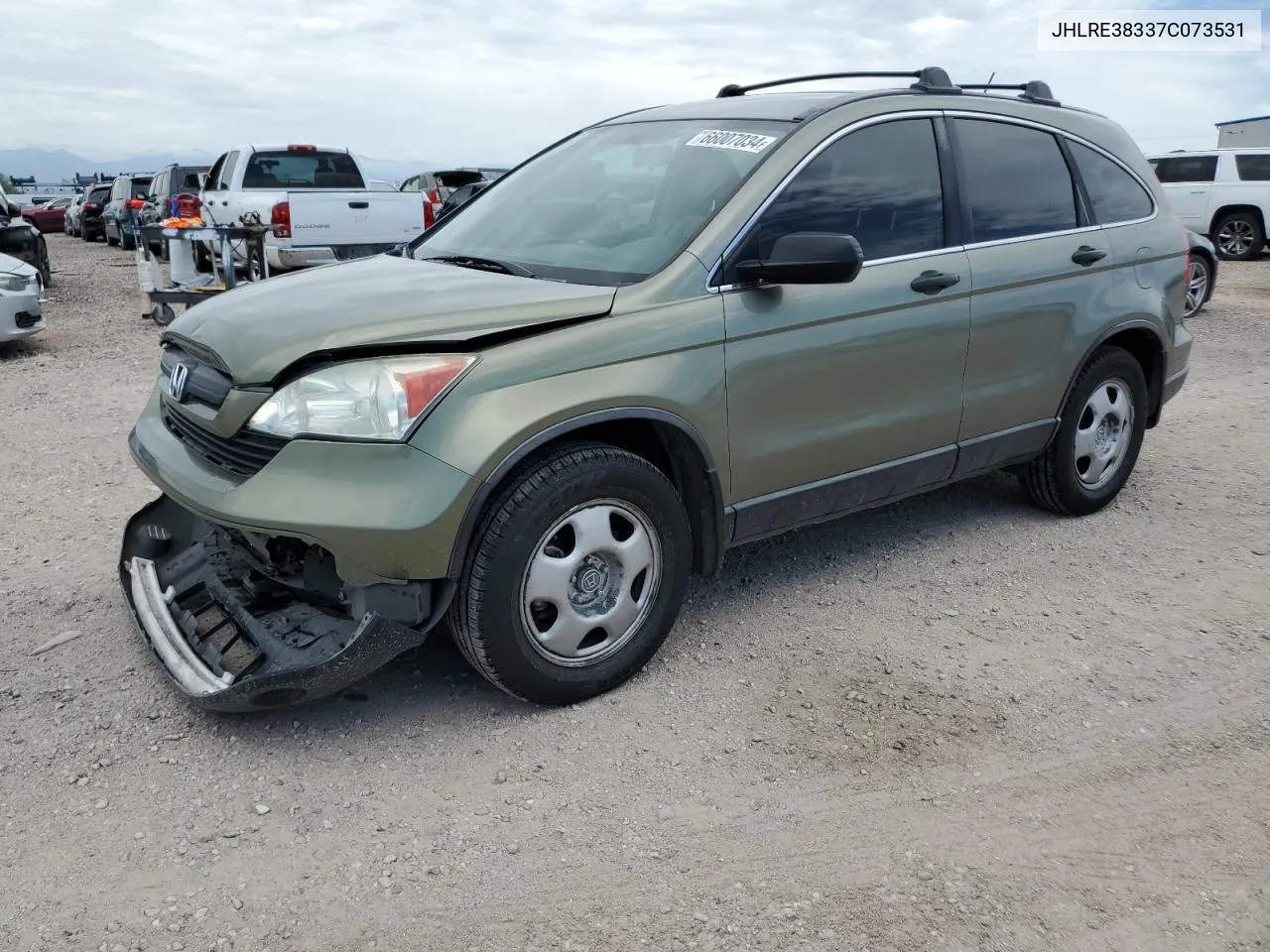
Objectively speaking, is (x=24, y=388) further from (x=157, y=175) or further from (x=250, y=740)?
(x=157, y=175)

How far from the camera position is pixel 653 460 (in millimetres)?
3561

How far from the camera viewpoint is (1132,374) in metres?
5.04

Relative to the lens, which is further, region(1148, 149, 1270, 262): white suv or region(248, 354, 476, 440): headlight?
region(1148, 149, 1270, 262): white suv

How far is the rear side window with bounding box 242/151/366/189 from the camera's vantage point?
13.1 m

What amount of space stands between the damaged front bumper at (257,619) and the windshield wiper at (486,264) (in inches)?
45.6

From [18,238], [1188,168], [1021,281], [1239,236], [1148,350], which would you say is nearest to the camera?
[1021,281]

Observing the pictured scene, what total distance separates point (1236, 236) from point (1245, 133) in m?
11.0

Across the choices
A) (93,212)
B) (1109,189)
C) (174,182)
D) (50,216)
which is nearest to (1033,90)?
(1109,189)

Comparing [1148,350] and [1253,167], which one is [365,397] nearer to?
[1148,350]

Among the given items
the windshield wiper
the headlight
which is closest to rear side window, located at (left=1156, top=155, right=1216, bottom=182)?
the windshield wiper

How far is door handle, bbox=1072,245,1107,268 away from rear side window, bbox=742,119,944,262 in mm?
860

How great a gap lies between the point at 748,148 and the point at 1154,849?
8.23 feet

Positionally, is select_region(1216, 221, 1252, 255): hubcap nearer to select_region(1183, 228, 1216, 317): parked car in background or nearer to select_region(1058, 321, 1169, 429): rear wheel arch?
select_region(1183, 228, 1216, 317): parked car in background

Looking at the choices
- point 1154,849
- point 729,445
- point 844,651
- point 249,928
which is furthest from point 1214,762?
point 249,928
